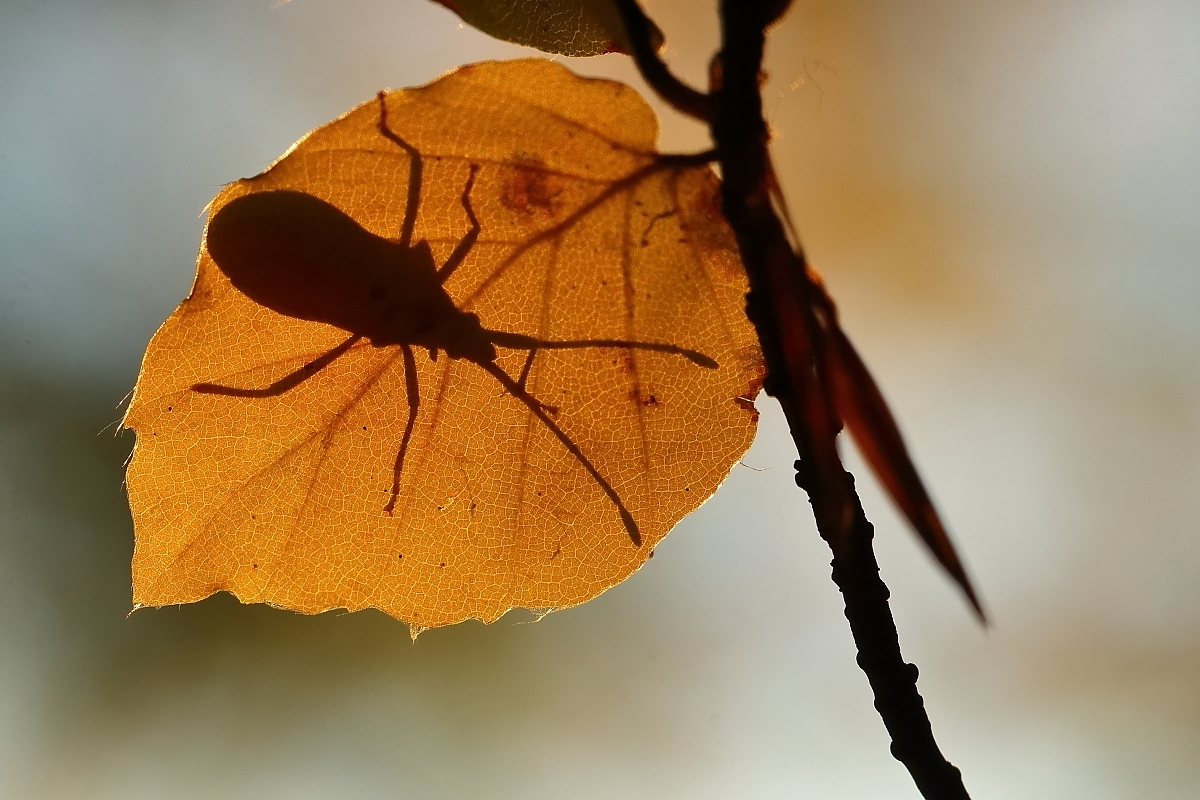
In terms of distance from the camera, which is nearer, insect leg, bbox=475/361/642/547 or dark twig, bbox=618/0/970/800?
dark twig, bbox=618/0/970/800

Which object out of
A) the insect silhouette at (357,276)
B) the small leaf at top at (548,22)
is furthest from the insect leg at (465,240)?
the small leaf at top at (548,22)

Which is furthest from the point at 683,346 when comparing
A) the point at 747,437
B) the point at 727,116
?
the point at 727,116

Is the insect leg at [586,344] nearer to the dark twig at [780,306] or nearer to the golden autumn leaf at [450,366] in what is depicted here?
the golden autumn leaf at [450,366]

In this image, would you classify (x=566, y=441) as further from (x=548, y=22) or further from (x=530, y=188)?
(x=548, y=22)

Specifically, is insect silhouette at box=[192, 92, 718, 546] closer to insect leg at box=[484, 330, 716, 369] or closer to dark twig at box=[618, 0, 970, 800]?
insect leg at box=[484, 330, 716, 369]

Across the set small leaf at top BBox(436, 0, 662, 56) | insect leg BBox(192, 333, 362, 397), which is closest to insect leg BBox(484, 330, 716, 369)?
insect leg BBox(192, 333, 362, 397)

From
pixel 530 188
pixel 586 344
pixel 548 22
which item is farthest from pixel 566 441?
pixel 548 22
